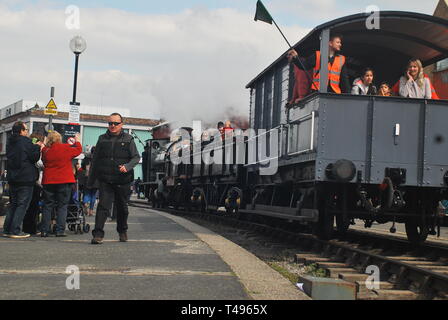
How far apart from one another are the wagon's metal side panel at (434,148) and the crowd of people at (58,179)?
4.04 meters

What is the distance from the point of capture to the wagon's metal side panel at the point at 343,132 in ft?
27.7

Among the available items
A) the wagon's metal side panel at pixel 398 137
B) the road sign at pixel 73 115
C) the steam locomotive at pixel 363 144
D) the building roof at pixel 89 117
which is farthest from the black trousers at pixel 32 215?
the building roof at pixel 89 117

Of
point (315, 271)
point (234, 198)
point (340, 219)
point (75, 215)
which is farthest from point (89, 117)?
point (315, 271)

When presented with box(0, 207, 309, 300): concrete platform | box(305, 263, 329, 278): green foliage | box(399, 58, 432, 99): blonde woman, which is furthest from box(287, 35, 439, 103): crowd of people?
box(0, 207, 309, 300): concrete platform

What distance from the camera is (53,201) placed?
31.2 ft

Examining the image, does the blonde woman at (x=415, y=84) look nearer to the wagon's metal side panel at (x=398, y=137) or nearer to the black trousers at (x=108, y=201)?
the wagon's metal side panel at (x=398, y=137)

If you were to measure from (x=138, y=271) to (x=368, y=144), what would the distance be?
13.0ft

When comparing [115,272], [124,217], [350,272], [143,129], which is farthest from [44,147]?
[143,129]

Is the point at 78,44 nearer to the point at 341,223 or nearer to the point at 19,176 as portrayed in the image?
the point at 19,176

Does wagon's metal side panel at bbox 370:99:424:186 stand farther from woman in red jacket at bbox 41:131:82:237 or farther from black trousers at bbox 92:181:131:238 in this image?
woman in red jacket at bbox 41:131:82:237

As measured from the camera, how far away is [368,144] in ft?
28.3

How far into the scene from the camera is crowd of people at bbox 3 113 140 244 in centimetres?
870
